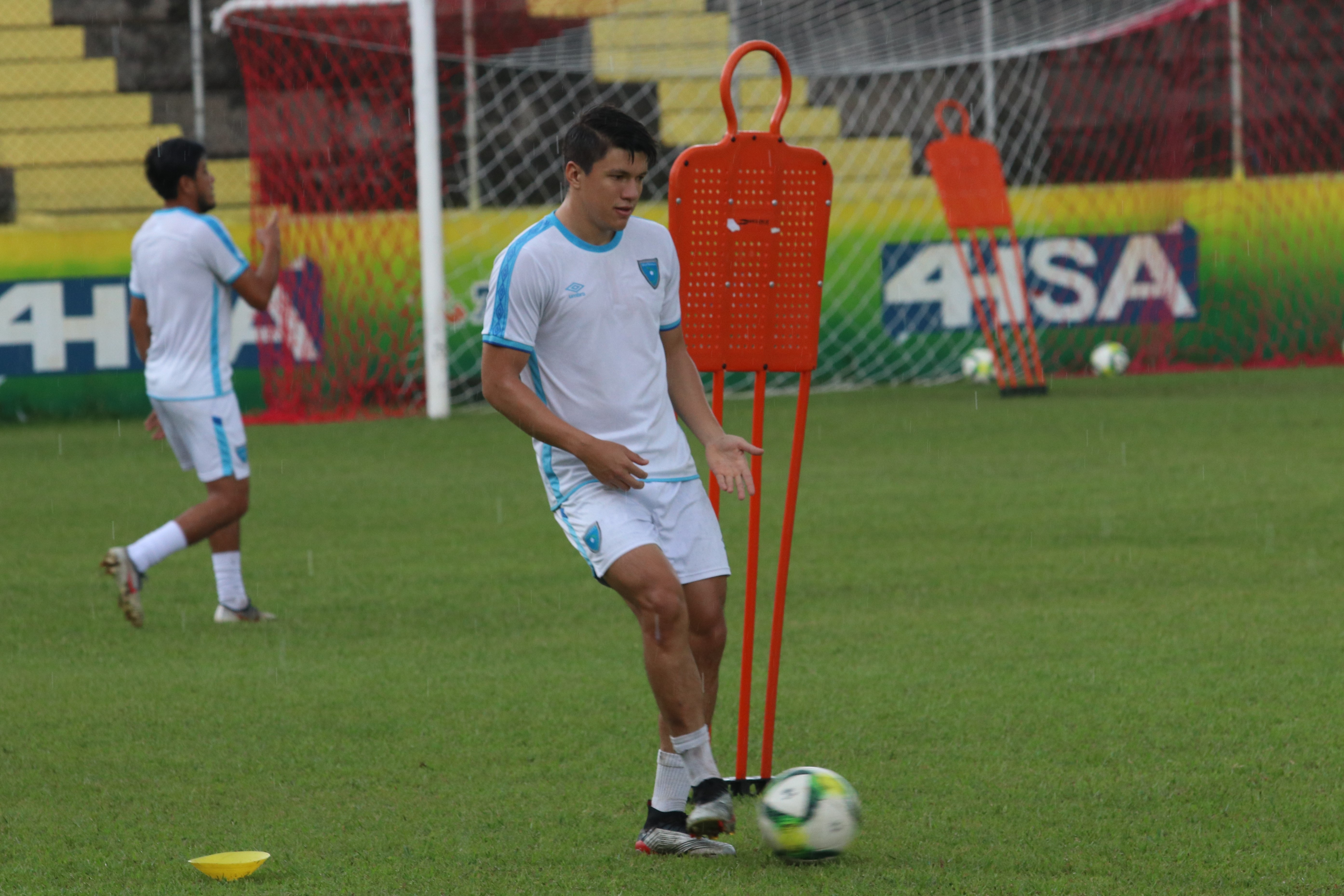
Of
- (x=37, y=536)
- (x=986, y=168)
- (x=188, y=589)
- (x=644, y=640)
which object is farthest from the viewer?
(x=986, y=168)

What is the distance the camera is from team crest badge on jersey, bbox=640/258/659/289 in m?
3.55

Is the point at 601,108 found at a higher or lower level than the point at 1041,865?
higher

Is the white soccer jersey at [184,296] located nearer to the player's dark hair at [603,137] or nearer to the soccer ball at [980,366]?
the player's dark hair at [603,137]

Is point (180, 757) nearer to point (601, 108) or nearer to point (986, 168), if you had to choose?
point (601, 108)

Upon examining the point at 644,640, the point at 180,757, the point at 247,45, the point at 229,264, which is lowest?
the point at 180,757

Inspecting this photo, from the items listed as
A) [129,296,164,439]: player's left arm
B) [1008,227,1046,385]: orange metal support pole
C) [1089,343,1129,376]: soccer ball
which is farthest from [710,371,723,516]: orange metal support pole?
[1089,343,1129,376]: soccer ball

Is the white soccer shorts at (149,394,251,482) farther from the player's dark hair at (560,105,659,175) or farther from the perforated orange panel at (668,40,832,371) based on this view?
the player's dark hair at (560,105,659,175)

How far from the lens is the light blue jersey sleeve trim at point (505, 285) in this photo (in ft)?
11.2

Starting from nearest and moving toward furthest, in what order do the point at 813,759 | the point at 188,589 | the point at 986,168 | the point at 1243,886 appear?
1. the point at 1243,886
2. the point at 813,759
3. the point at 188,589
4. the point at 986,168

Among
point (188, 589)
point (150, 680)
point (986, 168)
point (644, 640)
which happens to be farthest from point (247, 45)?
point (644, 640)

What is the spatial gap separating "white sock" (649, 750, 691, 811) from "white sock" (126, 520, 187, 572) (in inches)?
120

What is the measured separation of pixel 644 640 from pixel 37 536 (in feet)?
18.0

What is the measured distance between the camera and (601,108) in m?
3.45

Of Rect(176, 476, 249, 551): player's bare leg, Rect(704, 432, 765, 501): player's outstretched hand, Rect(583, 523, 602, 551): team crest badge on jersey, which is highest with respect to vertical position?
Rect(704, 432, 765, 501): player's outstretched hand
